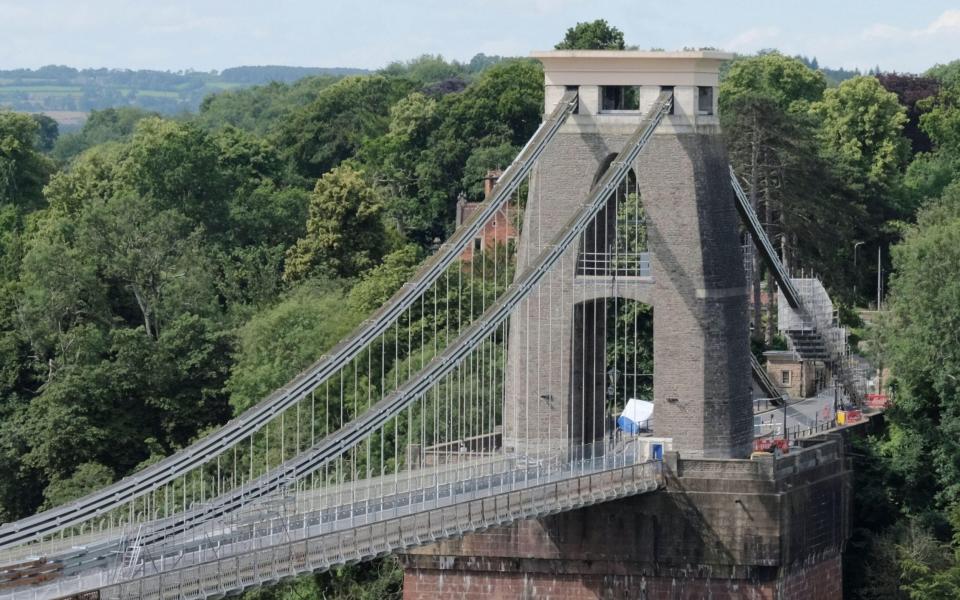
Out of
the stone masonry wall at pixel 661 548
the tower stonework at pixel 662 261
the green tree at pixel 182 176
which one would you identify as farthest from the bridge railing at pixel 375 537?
the green tree at pixel 182 176

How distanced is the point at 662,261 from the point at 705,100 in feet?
11.2

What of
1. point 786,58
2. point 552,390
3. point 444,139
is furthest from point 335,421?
point 786,58

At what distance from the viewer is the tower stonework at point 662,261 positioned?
55.9m

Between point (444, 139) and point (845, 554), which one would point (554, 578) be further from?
point (444, 139)

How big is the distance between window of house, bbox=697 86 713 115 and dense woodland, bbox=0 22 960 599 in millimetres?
9953

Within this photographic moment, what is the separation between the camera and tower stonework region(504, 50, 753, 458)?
55906 mm

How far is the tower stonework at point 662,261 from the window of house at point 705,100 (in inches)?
1.1

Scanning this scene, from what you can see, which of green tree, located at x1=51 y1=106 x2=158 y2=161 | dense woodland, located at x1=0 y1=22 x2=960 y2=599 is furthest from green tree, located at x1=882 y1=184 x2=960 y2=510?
green tree, located at x1=51 y1=106 x2=158 y2=161

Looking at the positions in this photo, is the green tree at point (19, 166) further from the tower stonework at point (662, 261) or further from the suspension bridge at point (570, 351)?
the tower stonework at point (662, 261)

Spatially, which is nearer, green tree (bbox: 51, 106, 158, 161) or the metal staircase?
the metal staircase

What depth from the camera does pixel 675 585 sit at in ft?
181

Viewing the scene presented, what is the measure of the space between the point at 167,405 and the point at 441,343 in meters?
11.0

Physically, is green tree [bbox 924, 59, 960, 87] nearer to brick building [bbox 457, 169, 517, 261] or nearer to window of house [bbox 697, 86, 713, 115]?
brick building [bbox 457, 169, 517, 261]

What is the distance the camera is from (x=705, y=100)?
5619cm
